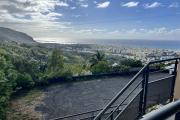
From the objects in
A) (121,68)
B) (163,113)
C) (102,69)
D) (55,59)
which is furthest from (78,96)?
(163,113)

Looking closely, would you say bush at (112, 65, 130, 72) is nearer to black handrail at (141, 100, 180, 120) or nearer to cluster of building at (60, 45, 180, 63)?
cluster of building at (60, 45, 180, 63)

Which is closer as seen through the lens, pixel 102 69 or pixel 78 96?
pixel 78 96

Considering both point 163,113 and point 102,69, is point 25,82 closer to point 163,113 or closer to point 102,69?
point 102,69

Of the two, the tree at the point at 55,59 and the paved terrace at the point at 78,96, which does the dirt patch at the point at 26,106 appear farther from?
the tree at the point at 55,59

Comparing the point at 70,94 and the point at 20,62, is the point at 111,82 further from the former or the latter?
the point at 20,62

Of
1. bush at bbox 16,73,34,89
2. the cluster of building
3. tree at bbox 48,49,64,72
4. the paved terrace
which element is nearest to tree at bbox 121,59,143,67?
the cluster of building

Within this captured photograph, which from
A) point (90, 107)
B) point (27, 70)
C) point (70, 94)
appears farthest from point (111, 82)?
point (27, 70)
